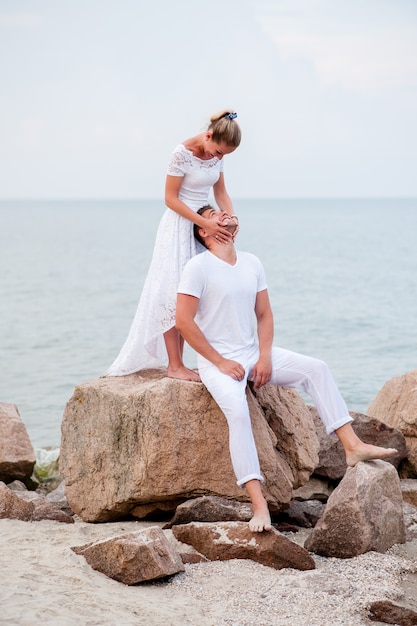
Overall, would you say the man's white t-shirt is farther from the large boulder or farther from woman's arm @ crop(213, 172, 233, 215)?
woman's arm @ crop(213, 172, 233, 215)

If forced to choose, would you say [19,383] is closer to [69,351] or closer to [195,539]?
[69,351]

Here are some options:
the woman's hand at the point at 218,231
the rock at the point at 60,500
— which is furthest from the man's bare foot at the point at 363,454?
the rock at the point at 60,500

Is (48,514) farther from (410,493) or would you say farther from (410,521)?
(410,493)

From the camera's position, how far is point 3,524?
6301mm

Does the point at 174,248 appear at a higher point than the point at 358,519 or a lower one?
higher

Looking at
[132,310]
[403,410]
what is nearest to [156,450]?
[403,410]

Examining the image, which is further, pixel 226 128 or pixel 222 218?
pixel 222 218

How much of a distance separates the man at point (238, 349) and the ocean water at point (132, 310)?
7072 mm

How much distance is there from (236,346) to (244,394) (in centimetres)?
37

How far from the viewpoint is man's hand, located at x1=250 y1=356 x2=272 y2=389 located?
6.18 meters

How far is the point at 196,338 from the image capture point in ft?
20.1

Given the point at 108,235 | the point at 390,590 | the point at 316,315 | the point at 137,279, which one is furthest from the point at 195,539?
the point at 108,235

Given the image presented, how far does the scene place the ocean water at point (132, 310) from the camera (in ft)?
57.2

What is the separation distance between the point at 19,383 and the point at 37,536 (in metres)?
11.7
